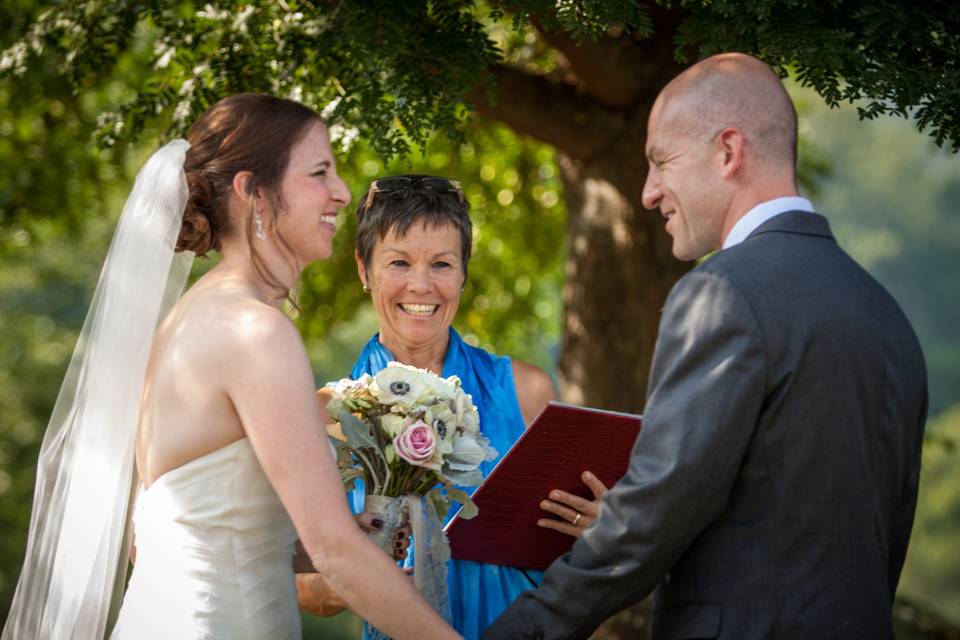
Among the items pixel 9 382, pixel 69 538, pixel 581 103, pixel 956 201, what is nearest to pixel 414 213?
pixel 69 538

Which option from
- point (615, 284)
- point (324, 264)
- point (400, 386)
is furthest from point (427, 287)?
point (324, 264)

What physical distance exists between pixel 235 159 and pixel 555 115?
356 centimetres

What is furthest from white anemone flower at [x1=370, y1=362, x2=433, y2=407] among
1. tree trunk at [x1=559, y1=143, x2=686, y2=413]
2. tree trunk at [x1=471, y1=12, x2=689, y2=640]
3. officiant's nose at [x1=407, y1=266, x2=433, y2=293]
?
tree trunk at [x1=559, y1=143, x2=686, y2=413]

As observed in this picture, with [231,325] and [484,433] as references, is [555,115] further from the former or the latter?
[231,325]

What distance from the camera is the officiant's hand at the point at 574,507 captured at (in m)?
3.60

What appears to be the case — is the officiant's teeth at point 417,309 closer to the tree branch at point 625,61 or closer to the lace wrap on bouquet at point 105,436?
the lace wrap on bouquet at point 105,436

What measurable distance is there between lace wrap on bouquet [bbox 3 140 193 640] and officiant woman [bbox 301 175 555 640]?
30.7 inches

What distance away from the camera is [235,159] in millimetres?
3422

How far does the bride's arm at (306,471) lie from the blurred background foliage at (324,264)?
177 centimetres

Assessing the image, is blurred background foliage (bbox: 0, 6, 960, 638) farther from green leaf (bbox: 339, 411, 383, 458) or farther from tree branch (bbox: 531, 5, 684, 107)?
green leaf (bbox: 339, 411, 383, 458)

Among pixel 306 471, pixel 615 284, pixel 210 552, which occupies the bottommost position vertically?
pixel 210 552

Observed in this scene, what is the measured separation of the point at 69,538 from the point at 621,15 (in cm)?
244

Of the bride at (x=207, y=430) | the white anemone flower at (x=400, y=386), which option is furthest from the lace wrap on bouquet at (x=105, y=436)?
the white anemone flower at (x=400, y=386)

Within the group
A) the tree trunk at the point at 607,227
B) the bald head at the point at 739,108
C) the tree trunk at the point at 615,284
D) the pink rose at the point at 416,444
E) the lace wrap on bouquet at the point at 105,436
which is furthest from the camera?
the tree trunk at the point at 615,284
